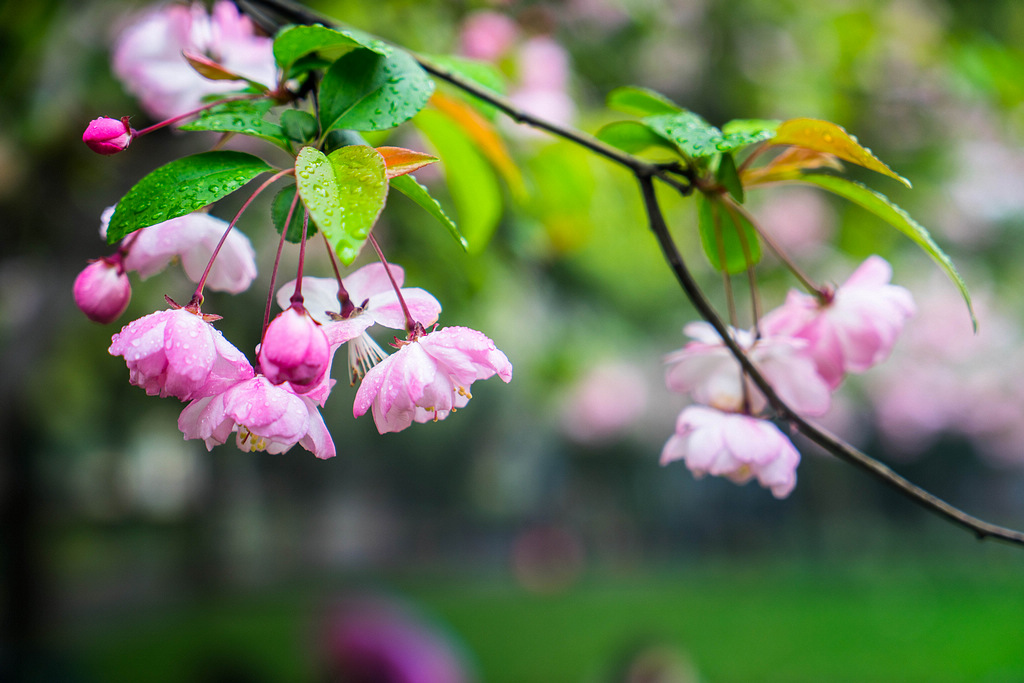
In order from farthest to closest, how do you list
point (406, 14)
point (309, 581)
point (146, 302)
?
point (309, 581) < point (146, 302) < point (406, 14)

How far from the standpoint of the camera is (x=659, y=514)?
1266 centimetres

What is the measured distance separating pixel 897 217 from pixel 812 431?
0.15 metres

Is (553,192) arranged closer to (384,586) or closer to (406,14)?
(406,14)

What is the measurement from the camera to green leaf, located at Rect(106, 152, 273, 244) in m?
0.38

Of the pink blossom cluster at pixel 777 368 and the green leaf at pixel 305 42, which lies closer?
the green leaf at pixel 305 42

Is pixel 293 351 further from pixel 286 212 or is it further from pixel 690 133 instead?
pixel 690 133

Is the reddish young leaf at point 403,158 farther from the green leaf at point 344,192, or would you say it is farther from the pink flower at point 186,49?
the pink flower at point 186,49

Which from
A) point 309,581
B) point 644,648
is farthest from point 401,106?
point 309,581

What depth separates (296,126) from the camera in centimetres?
46

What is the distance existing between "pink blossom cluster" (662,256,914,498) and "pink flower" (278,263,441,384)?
0.24m

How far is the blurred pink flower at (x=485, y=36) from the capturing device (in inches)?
50.8

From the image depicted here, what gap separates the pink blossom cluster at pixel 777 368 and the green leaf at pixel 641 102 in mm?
183

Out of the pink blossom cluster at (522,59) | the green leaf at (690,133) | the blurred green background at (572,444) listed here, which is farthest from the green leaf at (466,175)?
the pink blossom cluster at (522,59)

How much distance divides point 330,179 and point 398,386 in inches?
5.3
